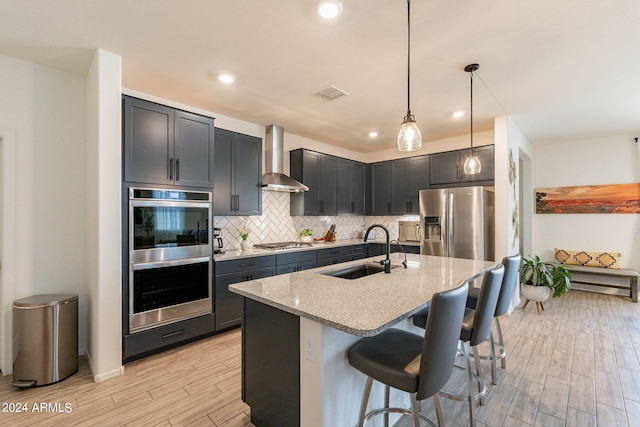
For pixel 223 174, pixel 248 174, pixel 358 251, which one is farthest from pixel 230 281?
pixel 358 251

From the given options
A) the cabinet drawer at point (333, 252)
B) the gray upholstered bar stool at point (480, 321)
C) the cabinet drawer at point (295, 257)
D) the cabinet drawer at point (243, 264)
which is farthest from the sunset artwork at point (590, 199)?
the cabinet drawer at point (243, 264)

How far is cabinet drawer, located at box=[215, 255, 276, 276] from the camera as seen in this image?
3188 millimetres

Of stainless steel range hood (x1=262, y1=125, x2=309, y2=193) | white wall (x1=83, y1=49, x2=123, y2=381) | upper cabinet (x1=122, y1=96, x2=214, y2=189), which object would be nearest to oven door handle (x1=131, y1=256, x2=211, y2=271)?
white wall (x1=83, y1=49, x2=123, y2=381)

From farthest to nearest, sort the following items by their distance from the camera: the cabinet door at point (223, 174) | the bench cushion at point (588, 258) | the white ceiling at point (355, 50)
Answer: the bench cushion at point (588, 258) → the cabinet door at point (223, 174) → the white ceiling at point (355, 50)

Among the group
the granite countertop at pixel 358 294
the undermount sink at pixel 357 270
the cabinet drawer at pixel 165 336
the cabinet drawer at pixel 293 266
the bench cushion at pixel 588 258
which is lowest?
the cabinet drawer at pixel 165 336

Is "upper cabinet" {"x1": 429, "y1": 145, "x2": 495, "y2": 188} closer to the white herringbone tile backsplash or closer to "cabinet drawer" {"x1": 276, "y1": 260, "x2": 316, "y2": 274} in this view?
the white herringbone tile backsplash

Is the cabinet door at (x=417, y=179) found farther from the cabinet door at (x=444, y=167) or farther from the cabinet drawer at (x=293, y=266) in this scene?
the cabinet drawer at (x=293, y=266)

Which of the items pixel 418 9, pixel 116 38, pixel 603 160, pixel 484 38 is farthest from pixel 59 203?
pixel 603 160

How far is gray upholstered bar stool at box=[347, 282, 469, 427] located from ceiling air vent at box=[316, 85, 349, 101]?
8.05ft

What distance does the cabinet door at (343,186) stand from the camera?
5125 mm

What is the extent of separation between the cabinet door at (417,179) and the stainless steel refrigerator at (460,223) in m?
0.54

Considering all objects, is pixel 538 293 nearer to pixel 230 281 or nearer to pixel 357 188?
pixel 357 188

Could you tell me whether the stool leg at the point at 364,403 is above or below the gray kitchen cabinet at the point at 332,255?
below

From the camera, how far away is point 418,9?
1.88 meters
